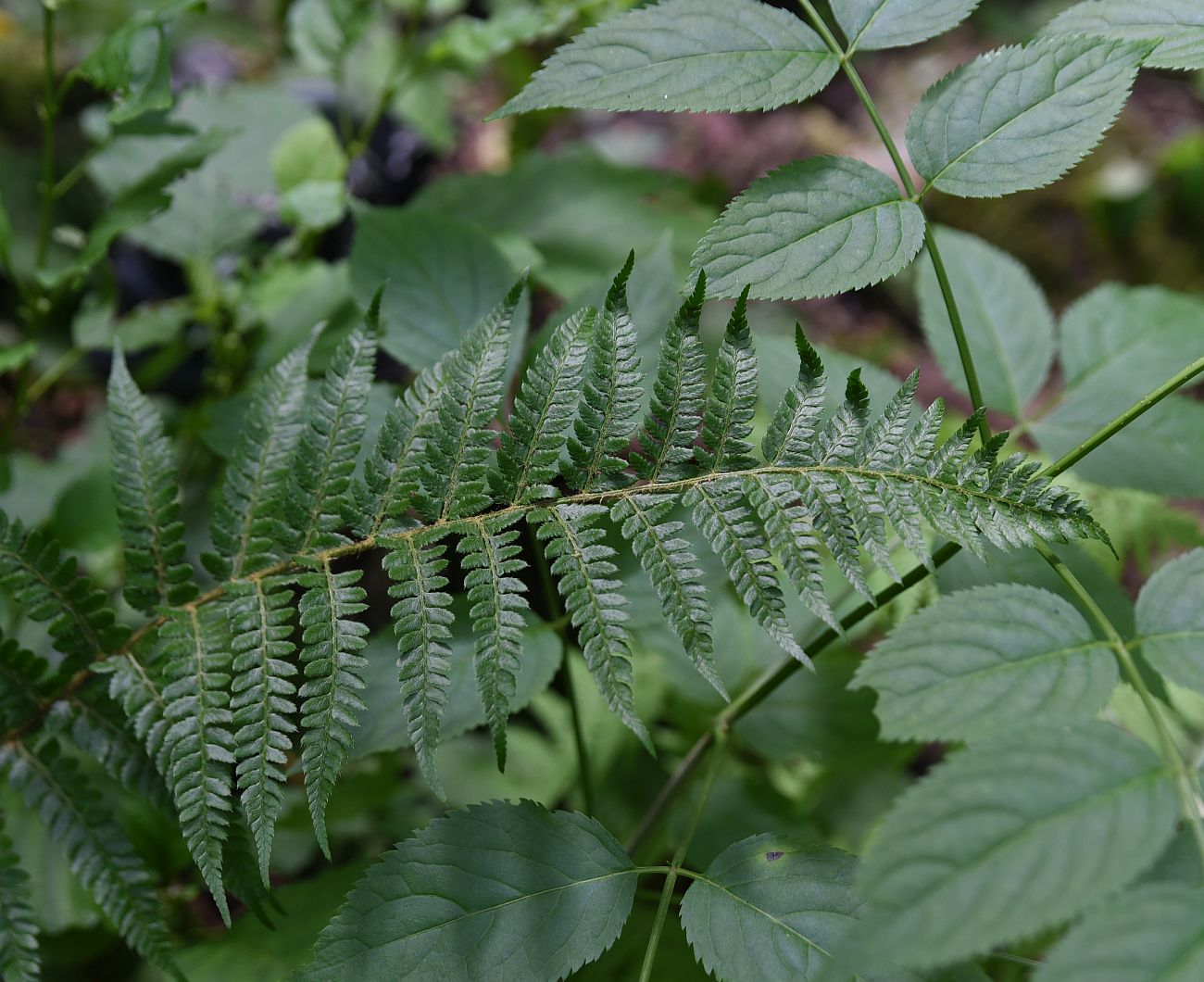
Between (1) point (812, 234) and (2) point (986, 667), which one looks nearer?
(2) point (986, 667)

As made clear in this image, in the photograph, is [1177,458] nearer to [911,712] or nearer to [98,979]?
[911,712]

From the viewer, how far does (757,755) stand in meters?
1.89

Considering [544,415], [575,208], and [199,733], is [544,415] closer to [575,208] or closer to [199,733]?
[199,733]

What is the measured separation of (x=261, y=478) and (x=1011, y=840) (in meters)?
0.78

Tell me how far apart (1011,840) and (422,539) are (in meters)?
0.57

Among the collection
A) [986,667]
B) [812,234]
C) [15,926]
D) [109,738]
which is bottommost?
[15,926]

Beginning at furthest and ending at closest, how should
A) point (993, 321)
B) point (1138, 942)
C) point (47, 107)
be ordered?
point (993, 321) < point (47, 107) < point (1138, 942)

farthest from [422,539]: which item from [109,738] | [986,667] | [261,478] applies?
[986,667]

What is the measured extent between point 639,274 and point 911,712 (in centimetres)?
77

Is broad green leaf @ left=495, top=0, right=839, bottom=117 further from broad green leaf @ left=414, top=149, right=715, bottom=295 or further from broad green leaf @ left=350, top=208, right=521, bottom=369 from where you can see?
broad green leaf @ left=414, top=149, right=715, bottom=295

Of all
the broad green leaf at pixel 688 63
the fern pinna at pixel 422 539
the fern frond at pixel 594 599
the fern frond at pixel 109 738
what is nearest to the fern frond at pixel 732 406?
the fern pinna at pixel 422 539

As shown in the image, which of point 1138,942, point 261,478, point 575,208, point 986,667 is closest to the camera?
point 1138,942

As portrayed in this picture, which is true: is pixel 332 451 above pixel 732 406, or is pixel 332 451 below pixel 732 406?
below

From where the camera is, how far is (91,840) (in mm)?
977
